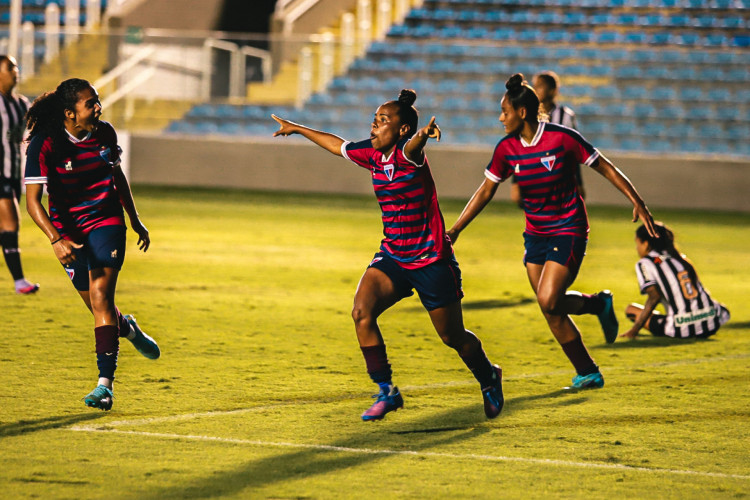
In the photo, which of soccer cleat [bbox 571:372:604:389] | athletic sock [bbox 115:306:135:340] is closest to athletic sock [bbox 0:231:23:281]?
athletic sock [bbox 115:306:135:340]

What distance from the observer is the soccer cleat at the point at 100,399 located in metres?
6.07

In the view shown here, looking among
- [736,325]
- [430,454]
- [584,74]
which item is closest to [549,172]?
[430,454]

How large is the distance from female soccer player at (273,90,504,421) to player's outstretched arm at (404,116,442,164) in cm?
1

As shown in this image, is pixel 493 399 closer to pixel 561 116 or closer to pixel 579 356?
pixel 579 356

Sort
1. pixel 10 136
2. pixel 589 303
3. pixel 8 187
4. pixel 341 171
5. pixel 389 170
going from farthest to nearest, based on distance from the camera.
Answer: pixel 341 171 < pixel 8 187 < pixel 10 136 < pixel 589 303 < pixel 389 170

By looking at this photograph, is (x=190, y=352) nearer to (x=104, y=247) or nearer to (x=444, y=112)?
(x=104, y=247)

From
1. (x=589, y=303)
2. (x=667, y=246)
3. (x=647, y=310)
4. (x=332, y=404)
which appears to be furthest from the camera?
(x=667, y=246)

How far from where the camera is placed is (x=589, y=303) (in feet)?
24.9

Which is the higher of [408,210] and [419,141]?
[419,141]

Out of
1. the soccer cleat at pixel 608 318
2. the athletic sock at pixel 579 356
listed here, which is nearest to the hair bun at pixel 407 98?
the athletic sock at pixel 579 356

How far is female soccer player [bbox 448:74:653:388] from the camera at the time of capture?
21.9 ft

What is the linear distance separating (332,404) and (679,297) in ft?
10.9

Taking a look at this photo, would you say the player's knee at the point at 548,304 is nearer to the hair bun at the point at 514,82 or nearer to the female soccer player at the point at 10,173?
the hair bun at the point at 514,82

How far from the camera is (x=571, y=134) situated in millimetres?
6773
